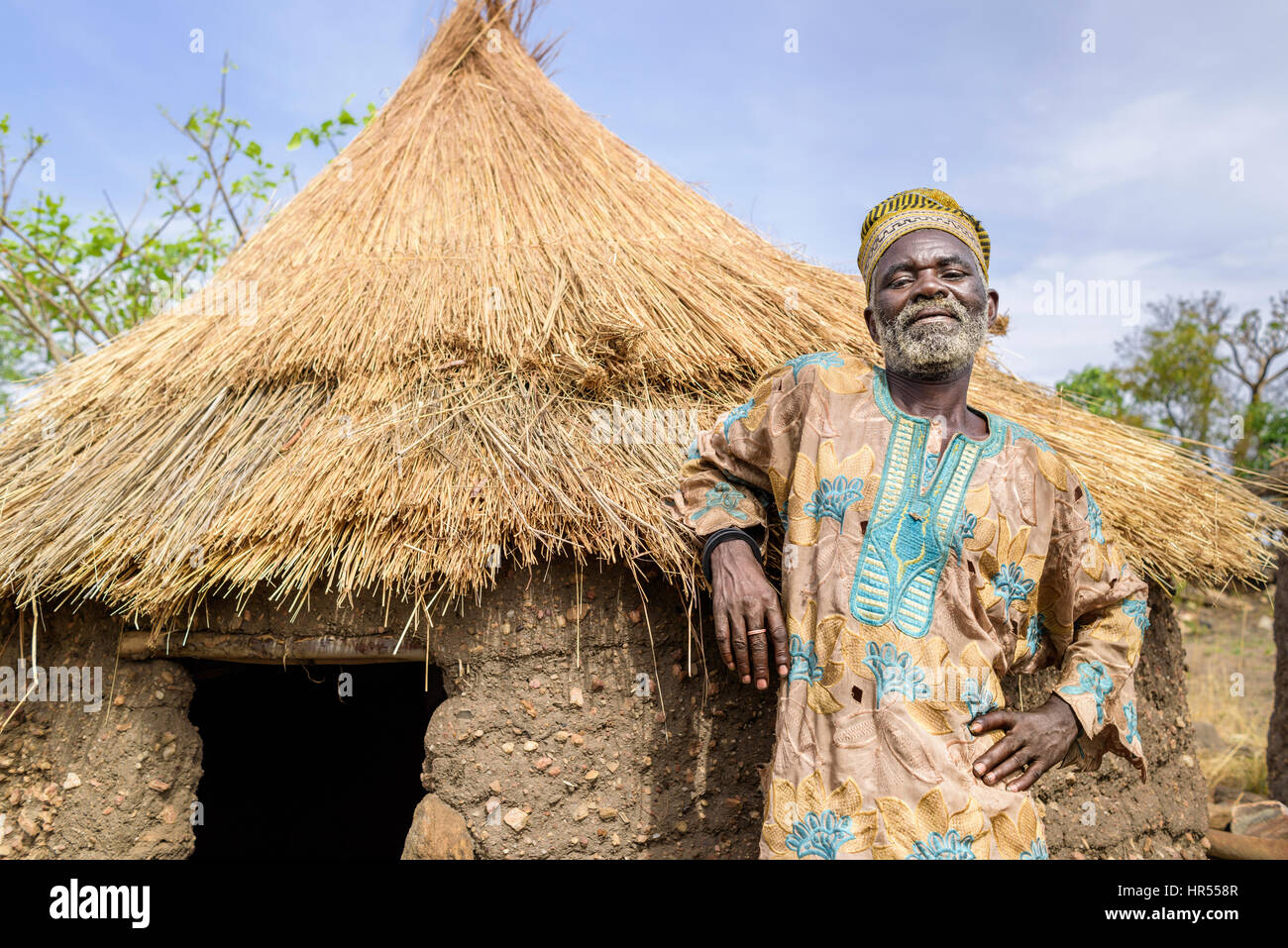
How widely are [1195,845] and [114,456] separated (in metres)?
4.12

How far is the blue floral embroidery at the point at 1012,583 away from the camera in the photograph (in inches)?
80.0

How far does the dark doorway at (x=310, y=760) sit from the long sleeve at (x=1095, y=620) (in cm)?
354

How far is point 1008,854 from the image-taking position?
1878 mm

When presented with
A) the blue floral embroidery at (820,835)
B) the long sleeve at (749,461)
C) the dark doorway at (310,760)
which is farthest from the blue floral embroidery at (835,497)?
the dark doorway at (310,760)

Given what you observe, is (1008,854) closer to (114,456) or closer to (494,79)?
(114,456)

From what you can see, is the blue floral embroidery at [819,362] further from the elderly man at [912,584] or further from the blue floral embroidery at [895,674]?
the blue floral embroidery at [895,674]

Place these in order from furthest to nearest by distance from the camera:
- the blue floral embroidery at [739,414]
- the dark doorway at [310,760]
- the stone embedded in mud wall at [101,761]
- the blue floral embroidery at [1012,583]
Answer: the dark doorway at [310,760], the stone embedded in mud wall at [101,761], the blue floral embroidery at [739,414], the blue floral embroidery at [1012,583]

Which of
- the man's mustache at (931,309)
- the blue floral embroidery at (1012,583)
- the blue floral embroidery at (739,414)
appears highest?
the man's mustache at (931,309)

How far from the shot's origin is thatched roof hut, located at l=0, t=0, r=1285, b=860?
263 centimetres

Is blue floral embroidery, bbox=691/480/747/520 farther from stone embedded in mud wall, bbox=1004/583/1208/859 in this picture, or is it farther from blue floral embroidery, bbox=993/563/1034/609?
stone embedded in mud wall, bbox=1004/583/1208/859

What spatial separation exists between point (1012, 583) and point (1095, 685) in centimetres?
30

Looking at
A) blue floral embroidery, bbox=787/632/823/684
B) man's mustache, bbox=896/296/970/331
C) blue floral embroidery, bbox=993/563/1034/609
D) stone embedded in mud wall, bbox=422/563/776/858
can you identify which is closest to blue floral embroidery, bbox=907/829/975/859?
blue floral embroidery, bbox=787/632/823/684

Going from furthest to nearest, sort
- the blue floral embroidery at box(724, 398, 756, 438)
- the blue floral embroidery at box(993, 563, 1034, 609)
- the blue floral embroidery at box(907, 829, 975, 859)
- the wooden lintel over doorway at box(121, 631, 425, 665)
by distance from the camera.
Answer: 1. the wooden lintel over doorway at box(121, 631, 425, 665)
2. the blue floral embroidery at box(724, 398, 756, 438)
3. the blue floral embroidery at box(993, 563, 1034, 609)
4. the blue floral embroidery at box(907, 829, 975, 859)

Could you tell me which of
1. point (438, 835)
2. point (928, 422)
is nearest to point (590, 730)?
point (438, 835)
